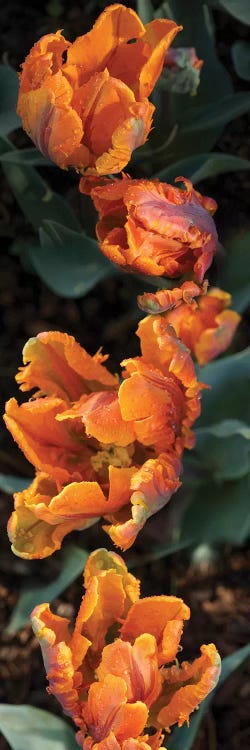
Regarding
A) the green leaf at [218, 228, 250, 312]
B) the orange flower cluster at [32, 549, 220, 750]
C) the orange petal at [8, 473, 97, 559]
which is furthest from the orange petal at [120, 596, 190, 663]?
the green leaf at [218, 228, 250, 312]

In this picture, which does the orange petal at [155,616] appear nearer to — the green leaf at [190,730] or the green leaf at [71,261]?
the green leaf at [190,730]

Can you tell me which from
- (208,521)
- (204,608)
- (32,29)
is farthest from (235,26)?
(204,608)

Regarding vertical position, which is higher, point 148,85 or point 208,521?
point 148,85

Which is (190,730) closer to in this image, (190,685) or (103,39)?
(190,685)

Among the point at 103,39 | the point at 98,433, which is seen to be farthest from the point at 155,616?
the point at 103,39

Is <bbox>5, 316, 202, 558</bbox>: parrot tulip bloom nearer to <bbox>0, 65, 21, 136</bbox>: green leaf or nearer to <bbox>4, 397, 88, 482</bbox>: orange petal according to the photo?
<bbox>4, 397, 88, 482</bbox>: orange petal

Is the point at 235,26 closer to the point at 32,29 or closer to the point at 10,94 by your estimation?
the point at 32,29
